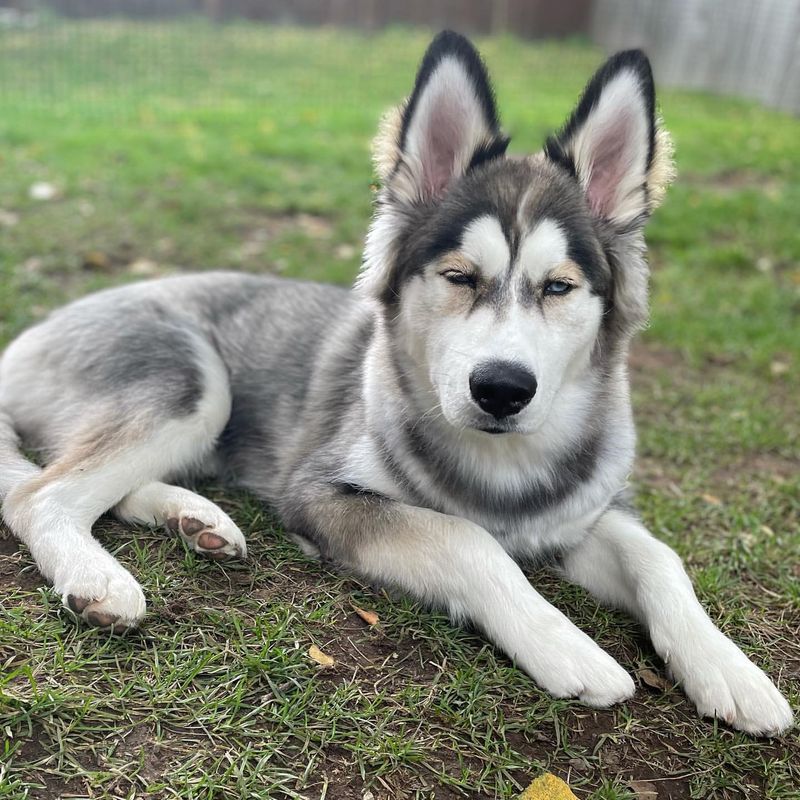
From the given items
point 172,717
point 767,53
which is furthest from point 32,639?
point 767,53

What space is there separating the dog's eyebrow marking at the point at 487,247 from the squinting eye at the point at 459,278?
5 centimetres

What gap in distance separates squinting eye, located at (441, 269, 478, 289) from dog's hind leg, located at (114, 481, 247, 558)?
1.14m

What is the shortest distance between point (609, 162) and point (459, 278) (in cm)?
78

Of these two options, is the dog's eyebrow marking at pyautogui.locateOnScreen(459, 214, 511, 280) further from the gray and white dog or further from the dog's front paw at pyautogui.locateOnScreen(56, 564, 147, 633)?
the dog's front paw at pyautogui.locateOnScreen(56, 564, 147, 633)

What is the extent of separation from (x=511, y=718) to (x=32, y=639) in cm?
139

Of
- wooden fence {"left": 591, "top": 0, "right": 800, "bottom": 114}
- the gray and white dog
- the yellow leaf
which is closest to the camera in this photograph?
the yellow leaf

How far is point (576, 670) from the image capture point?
2.45m

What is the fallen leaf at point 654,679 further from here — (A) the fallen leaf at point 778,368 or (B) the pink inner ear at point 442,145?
(A) the fallen leaf at point 778,368

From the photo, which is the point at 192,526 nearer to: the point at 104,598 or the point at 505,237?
the point at 104,598

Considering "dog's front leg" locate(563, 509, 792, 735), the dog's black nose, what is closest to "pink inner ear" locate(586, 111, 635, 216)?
the dog's black nose

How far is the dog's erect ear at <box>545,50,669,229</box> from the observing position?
2846 mm

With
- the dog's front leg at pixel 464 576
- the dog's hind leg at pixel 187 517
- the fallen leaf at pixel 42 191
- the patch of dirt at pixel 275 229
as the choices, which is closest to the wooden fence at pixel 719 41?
the patch of dirt at pixel 275 229

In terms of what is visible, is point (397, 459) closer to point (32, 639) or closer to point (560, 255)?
point (560, 255)

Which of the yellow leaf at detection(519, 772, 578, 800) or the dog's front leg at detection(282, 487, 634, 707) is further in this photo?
the dog's front leg at detection(282, 487, 634, 707)
